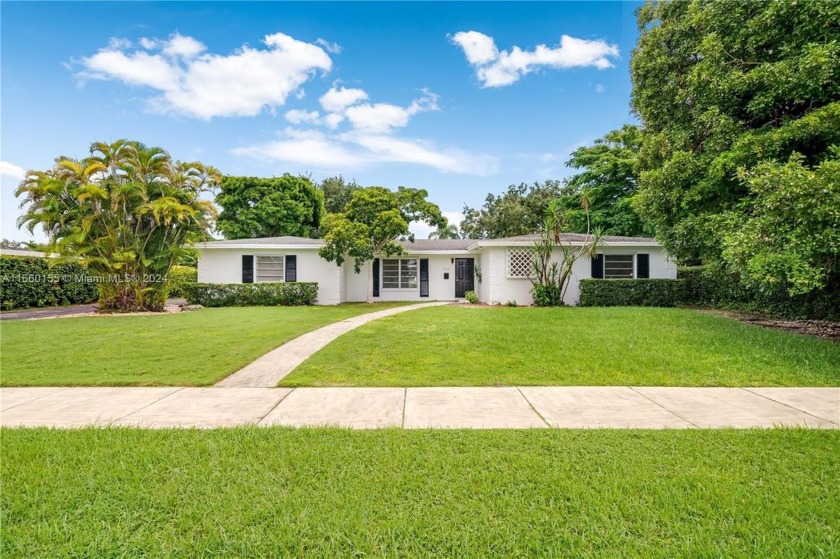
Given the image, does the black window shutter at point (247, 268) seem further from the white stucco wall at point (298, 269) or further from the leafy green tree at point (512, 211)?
the leafy green tree at point (512, 211)

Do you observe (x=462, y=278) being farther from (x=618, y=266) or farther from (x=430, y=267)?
(x=618, y=266)

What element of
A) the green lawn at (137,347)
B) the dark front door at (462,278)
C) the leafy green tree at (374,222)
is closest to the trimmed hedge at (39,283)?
the green lawn at (137,347)

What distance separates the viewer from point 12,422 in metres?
4.03

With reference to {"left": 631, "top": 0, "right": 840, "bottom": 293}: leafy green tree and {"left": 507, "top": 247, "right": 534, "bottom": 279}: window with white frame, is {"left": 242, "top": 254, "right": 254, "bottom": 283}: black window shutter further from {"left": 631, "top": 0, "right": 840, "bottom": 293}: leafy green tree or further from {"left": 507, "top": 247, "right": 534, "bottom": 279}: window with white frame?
{"left": 631, "top": 0, "right": 840, "bottom": 293}: leafy green tree

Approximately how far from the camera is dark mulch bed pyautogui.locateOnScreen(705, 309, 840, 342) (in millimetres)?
9069

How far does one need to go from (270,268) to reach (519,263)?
1051 centimetres

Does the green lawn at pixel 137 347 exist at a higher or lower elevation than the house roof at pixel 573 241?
lower

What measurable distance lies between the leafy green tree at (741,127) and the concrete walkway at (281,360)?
7.48 m

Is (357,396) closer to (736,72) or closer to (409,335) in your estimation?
(409,335)

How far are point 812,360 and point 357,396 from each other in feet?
23.8

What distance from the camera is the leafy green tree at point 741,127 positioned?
629 centimetres

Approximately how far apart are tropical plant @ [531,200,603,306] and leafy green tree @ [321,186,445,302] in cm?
469

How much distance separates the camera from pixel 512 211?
29469 mm

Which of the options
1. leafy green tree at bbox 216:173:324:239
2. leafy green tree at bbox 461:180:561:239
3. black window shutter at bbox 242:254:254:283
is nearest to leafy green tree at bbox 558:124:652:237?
leafy green tree at bbox 461:180:561:239
